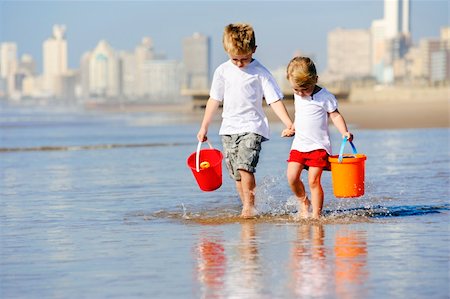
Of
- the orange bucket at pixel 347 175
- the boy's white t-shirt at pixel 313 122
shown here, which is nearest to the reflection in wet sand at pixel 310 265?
the orange bucket at pixel 347 175

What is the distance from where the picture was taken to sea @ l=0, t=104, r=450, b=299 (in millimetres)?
5406

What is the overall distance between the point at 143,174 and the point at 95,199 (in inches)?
126

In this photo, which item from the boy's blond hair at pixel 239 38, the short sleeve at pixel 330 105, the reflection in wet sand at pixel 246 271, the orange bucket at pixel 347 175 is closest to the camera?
the reflection in wet sand at pixel 246 271

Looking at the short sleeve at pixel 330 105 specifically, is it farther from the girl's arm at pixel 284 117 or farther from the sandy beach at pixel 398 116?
the sandy beach at pixel 398 116

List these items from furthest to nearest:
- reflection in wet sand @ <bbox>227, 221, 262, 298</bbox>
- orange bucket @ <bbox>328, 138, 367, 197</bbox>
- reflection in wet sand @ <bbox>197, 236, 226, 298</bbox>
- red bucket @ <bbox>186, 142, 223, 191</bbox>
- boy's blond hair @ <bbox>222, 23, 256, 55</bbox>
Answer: red bucket @ <bbox>186, 142, 223, 191</bbox>
boy's blond hair @ <bbox>222, 23, 256, 55</bbox>
orange bucket @ <bbox>328, 138, 367, 197</bbox>
reflection in wet sand @ <bbox>197, 236, 226, 298</bbox>
reflection in wet sand @ <bbox>227, 221, 262, 298</bbox>

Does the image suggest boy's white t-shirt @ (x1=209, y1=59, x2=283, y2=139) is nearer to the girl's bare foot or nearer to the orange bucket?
the girl's bare foot

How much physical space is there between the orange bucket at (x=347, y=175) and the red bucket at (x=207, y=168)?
3.22 feet

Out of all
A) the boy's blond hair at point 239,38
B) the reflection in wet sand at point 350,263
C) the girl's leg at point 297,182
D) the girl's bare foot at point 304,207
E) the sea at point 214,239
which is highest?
the boy's blond hair at point 239,38

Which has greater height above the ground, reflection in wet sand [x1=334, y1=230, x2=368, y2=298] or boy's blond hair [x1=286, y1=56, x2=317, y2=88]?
boy's blond hair [x1=286, y1=56, x2=317, y2=88]

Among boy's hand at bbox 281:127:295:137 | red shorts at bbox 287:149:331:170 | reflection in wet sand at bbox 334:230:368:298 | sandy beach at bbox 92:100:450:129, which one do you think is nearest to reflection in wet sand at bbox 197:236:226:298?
reflection in wet sand at bbox 334:230:368:298

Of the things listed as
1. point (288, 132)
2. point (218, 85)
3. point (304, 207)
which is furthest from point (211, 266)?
point (218, 85)

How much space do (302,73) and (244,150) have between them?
748 millimetres

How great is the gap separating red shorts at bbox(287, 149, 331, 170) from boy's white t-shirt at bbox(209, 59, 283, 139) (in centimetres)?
37

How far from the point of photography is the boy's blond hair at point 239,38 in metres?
8.20
